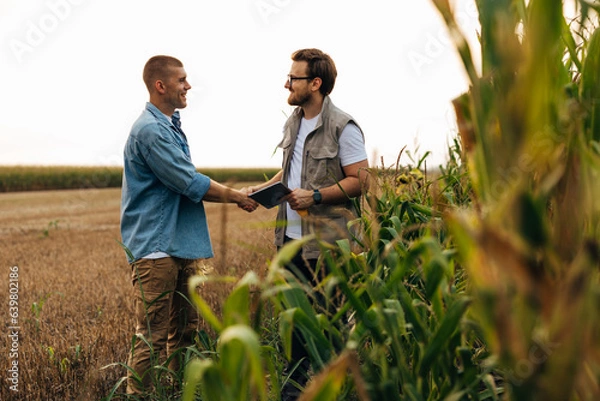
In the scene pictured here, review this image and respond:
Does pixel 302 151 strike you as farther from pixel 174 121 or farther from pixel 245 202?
pixel 174 121

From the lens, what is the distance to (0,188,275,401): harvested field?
313 centimetres

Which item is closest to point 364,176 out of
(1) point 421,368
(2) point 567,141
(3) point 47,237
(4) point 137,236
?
(4) point 137,236

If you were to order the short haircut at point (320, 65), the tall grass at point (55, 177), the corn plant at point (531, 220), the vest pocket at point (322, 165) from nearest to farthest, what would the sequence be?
1. the corn plant at point (531, 220)
2. the vest pocket at point (322, 165)
3. the short haircut at point (320, 65)
4. the tall grass at point (55, 177)

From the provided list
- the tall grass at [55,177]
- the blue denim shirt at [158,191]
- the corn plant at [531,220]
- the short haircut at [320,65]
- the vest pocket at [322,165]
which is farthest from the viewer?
the tall grass at [55,177]

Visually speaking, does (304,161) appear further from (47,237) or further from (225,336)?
(47,237)

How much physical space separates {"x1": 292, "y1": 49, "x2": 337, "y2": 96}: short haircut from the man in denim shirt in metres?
0.73

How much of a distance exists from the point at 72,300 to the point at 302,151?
3204mm

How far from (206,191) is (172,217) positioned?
24cm

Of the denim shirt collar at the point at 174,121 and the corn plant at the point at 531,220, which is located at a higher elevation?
the denim shirt collar at the point at 174,121

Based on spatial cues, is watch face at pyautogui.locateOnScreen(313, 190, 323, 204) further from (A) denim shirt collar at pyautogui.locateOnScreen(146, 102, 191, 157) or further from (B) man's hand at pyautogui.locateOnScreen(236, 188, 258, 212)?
(A) denim shirt collar at pyautogui.locateOnScreen(146, 102, 191, 157)

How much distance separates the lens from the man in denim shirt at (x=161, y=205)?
3.05 metres

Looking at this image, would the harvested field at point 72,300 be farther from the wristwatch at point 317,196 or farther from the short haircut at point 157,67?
the short haircut at point 157,67

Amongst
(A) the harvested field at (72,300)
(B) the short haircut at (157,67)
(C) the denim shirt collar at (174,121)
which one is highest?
(B) the short haircut at (157,67)

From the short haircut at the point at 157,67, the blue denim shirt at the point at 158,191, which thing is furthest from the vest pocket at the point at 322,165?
the short haircut at the point at 157,67
